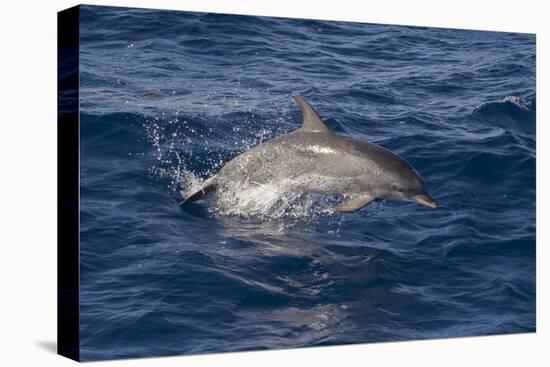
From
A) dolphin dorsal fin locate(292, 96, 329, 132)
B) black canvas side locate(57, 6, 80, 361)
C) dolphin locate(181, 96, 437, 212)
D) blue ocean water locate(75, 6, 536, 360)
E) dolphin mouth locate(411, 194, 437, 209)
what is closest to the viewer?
black canvas side locate(57, 6, 80, 361)

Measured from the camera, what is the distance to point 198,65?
9.69 meters

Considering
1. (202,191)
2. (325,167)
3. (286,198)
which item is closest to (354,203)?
(325,167)

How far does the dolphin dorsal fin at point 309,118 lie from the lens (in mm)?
9766

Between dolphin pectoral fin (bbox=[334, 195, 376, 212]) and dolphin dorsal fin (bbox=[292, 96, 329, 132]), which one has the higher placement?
dolphin dorsal fin (bbox=[292, 96, 329, 132])

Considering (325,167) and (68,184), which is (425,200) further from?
(68,184)

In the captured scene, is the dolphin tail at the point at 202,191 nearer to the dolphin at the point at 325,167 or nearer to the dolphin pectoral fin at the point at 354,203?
the dolphin at the point at 325,167

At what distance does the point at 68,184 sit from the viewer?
341 inches

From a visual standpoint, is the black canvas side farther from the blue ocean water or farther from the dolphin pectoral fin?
the dolphin pectoral fin

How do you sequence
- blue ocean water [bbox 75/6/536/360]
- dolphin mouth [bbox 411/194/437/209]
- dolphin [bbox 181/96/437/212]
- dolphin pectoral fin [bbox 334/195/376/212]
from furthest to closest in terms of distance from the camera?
1. dolphin mouth [bbox 411/194/437/209]
2. dolphin [bbox 181/96/437/212]
3. dolphin pectoral fin [bbox 334/195/376/212]
4. blue ocean water [bbox 75/6/536/360]

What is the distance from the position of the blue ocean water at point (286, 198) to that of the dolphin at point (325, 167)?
0.22 m

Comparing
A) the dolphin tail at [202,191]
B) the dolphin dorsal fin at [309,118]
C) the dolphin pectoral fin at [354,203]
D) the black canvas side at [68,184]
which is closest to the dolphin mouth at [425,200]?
the dolphin pectoral fin at [354,203]

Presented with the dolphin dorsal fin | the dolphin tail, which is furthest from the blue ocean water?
the dolphin dorsal fin

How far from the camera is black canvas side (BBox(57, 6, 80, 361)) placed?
8.54 meters

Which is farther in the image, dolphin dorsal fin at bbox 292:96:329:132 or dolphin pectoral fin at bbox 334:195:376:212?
dolphin dorsal fin at bbox 292:96:329:132
